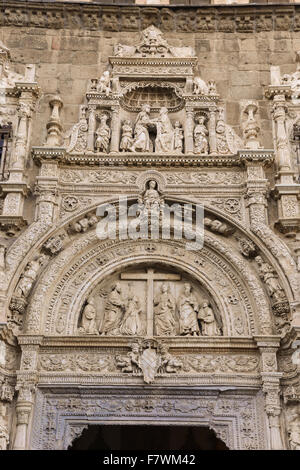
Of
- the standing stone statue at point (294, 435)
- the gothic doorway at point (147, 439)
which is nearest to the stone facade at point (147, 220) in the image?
the standing stone statue at point (294, 435)

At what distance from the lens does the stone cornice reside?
1366 cm

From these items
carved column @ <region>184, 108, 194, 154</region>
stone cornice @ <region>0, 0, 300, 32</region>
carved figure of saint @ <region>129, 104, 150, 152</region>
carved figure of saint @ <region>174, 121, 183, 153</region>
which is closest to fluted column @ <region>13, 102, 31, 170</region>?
carved figure of saint @ <region>129, 104, 150, 152</region>

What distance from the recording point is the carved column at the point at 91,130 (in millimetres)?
11923

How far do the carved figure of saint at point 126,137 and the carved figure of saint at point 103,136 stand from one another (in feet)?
0.90

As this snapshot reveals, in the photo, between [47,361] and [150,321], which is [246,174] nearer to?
[150,321]

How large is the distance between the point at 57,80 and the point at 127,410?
21.8 ft

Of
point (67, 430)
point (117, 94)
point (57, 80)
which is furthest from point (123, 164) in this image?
point (67, 430)

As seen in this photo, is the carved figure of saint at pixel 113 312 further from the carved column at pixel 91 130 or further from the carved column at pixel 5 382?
the carved column at pixel 91 130

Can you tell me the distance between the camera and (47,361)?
10.1m

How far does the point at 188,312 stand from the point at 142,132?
3516mm

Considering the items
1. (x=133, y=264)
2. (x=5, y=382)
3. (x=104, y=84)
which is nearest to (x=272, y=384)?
(x=133, y=264)

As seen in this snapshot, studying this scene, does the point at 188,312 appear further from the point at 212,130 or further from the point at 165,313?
the point at 212,130

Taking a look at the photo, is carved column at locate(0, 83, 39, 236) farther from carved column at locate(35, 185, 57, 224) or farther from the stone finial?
the stone finial
